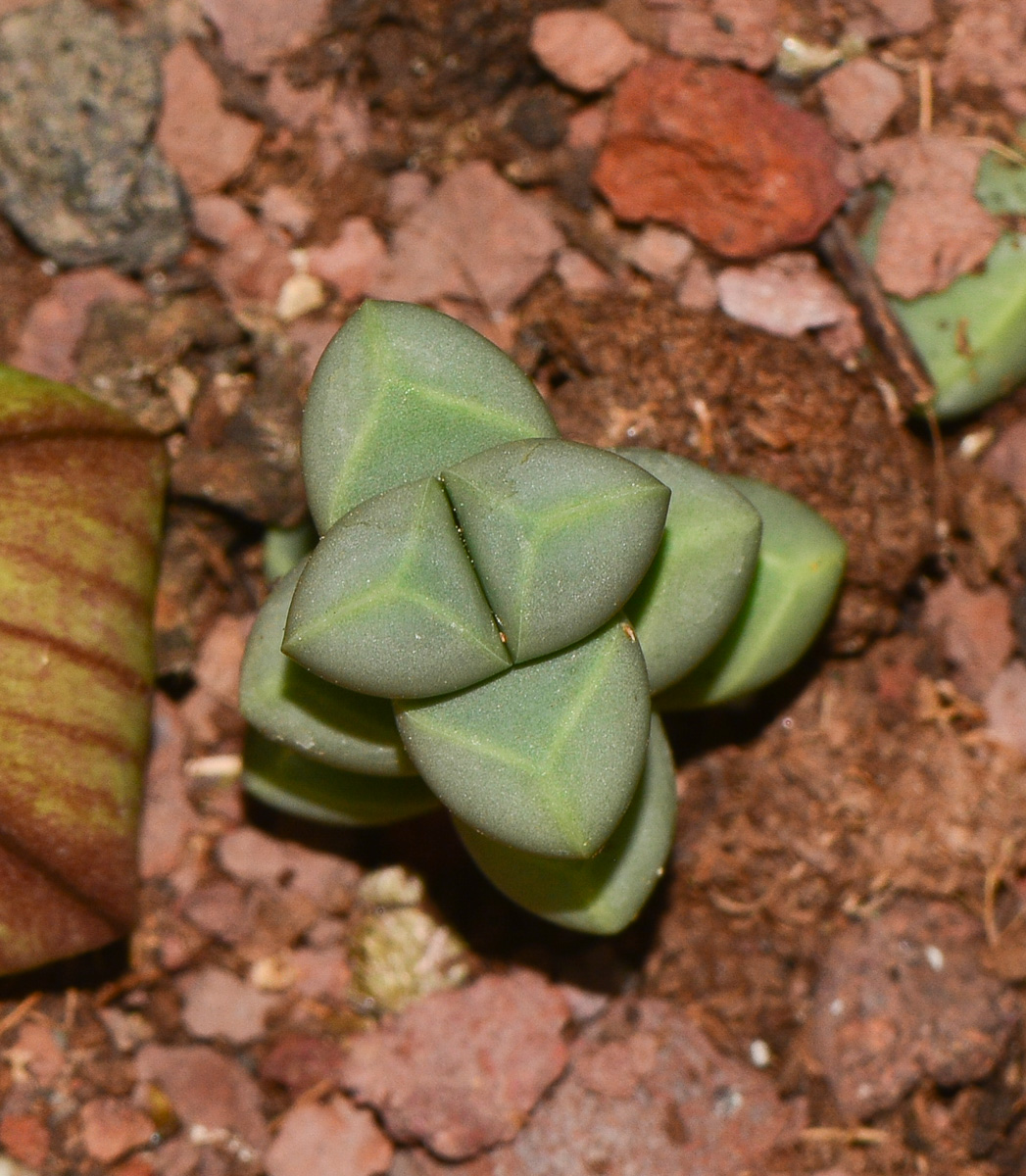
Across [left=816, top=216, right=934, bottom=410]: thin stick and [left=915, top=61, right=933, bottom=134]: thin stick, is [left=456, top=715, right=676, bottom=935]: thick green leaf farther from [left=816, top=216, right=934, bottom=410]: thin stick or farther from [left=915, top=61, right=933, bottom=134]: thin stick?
[left=915, top=61, right=933, bottom=134]: thin stick

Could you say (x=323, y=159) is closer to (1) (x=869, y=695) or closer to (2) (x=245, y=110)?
(2) (x=245, y=110)

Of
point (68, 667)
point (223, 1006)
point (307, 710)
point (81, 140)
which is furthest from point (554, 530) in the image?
point (81, 140)

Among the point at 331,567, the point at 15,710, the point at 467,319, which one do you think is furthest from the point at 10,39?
the point at 331,567

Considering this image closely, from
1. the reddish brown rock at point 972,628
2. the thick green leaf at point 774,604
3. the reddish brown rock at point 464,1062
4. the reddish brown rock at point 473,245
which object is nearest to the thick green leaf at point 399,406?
the thick green leaf at point 774,604

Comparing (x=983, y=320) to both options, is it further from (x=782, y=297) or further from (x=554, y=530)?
(x=554, y=530)

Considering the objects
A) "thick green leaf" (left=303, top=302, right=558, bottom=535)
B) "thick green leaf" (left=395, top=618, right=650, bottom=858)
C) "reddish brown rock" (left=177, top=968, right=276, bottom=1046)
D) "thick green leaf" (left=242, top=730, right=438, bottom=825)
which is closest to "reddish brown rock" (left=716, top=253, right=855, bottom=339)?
"thick green leaf" (left=303, top=302, right=558, bottom=535)

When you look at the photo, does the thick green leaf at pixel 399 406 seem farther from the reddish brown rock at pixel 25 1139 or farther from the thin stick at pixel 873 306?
the reddish brown rock at pixel 25 1139

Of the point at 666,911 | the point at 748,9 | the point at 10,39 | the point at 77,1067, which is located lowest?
the point at 77,1067
